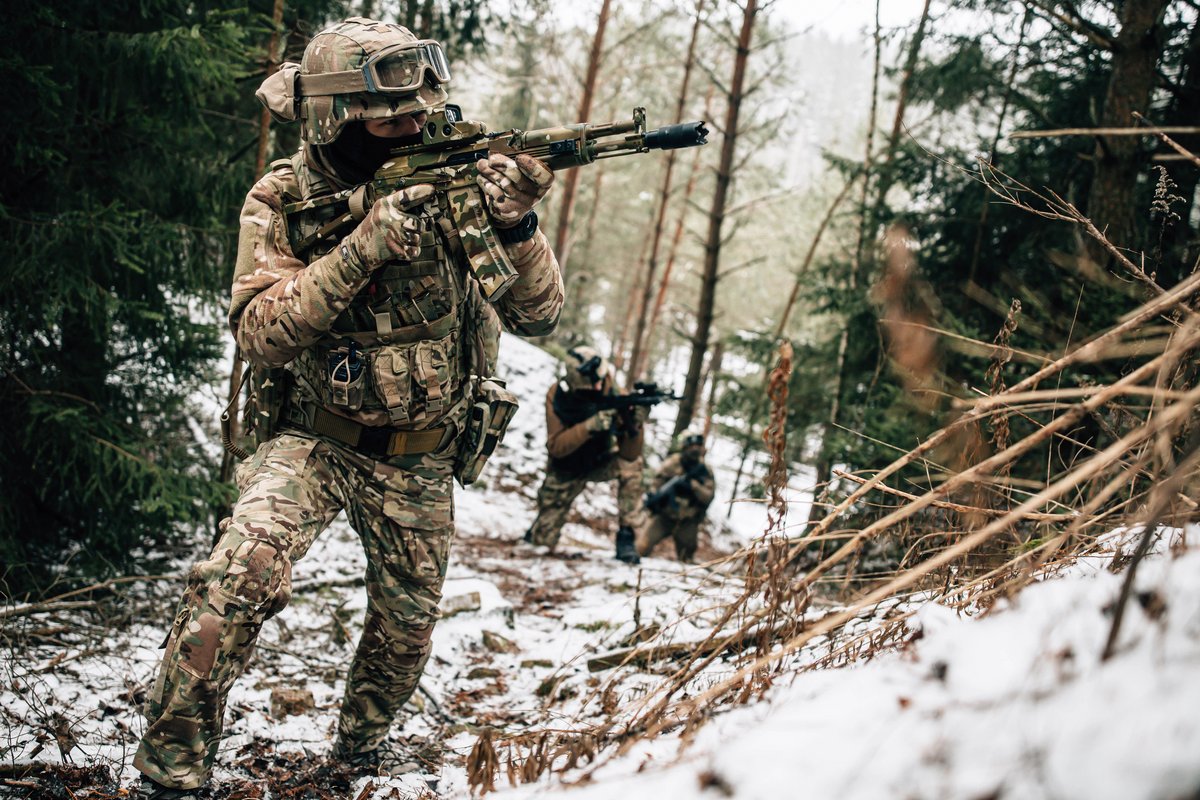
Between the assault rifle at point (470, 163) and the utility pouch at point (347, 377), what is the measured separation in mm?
482

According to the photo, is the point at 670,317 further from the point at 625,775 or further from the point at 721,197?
the point at 625,775

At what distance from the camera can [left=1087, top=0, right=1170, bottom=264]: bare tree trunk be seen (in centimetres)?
562

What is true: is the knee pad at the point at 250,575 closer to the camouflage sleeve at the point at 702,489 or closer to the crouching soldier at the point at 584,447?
the crouching soldier at the point at 584,447

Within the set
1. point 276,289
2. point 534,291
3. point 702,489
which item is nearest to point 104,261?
point 276,289

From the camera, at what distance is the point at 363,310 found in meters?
2.82

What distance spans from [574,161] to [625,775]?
6.83 feet

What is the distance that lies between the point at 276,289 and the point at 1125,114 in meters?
6.31

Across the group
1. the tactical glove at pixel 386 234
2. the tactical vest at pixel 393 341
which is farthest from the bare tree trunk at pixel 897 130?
the tactical glove at pixel 386 234

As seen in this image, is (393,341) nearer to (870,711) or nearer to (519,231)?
(519,231)

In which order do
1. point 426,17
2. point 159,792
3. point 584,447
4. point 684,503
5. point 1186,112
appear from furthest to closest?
point 684,503, point 426,17, point 584,447, point 1186,112, point 159,792

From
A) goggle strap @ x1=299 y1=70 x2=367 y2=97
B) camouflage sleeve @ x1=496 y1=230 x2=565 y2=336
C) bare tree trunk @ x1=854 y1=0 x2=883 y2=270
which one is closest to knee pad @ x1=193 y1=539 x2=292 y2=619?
camouflage sleeve @ x1=496 y1=230 x2=565 y2=336

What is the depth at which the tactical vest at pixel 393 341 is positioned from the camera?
2742 mm

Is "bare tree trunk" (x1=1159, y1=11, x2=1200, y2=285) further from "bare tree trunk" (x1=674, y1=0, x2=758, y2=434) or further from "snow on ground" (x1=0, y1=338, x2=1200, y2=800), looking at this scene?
"snow on ground" (x1=0, y1=338, x2=1200, y2=800)

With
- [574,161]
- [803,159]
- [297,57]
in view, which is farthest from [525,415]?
[803,159]
